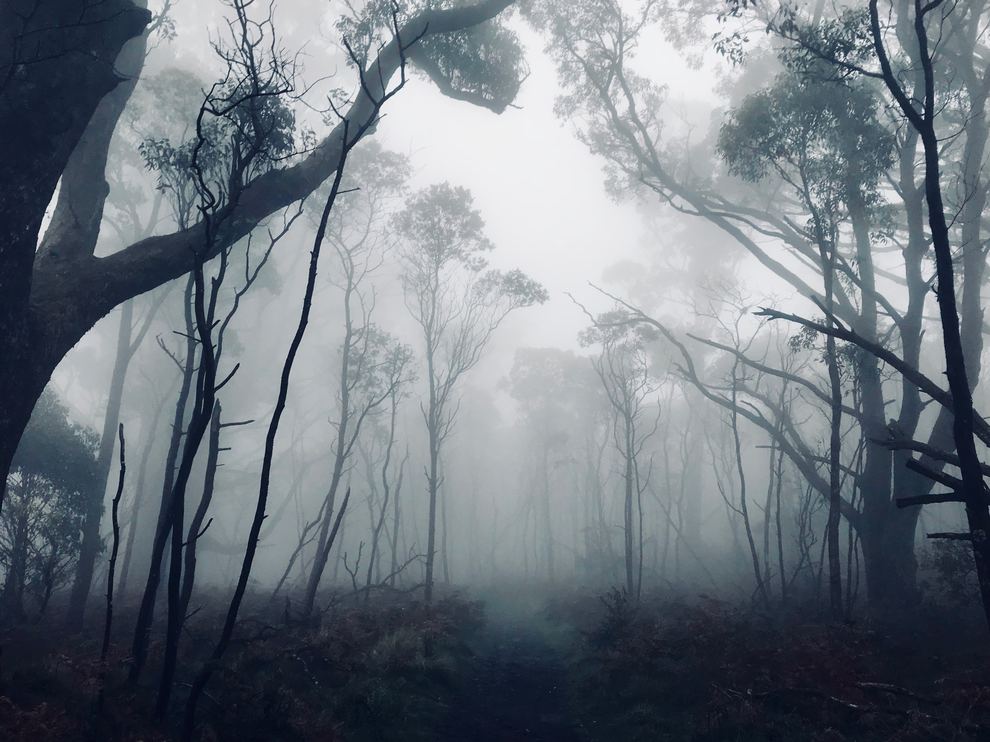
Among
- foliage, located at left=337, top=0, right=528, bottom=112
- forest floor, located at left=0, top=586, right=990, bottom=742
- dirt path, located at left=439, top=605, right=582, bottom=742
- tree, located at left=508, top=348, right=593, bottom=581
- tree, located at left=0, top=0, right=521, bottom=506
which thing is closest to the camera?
tree, located at left=0, top=0, right=521, bottom=506

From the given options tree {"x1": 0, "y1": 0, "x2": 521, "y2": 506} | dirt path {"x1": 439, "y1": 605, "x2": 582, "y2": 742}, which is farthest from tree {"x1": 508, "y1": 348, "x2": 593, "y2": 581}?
tree {"x1": 0, "y1": 0, "x2": 521, "y2": 506}

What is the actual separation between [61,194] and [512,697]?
10.5m

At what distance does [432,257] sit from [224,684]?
1775 cm

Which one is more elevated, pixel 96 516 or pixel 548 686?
pixel 96 516

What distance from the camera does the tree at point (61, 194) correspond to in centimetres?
579

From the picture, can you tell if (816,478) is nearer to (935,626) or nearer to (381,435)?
(935,626)

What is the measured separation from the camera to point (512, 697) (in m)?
9.99

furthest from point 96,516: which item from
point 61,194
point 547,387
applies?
point 547,387

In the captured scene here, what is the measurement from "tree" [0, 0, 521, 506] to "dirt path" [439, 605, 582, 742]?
22.4ft

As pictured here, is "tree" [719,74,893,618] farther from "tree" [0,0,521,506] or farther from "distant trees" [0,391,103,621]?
"distant trees" [0,391,103,621]

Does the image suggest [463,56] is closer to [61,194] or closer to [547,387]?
[61,194]

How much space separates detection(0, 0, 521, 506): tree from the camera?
19.0 feet

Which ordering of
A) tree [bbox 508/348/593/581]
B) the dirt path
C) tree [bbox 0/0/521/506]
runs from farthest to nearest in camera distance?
tree [bbox 508/348/593/581] → the dirt path → tree [bbox 0/0/521/506]

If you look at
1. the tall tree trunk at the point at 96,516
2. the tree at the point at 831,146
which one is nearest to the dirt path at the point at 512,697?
the tree at the point at 831,146
